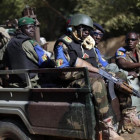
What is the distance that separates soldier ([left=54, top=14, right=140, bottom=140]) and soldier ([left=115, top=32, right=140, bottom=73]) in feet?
3.46

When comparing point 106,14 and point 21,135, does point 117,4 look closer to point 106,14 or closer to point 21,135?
point 106,14

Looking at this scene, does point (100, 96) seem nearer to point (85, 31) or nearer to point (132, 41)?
point (85, 31)

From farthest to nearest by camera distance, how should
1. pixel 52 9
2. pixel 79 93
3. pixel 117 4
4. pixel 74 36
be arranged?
pixel 52 9, pixel 117 4, pixel 74 36, pixel 79 93

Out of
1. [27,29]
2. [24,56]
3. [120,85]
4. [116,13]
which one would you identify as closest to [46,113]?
[120,85]

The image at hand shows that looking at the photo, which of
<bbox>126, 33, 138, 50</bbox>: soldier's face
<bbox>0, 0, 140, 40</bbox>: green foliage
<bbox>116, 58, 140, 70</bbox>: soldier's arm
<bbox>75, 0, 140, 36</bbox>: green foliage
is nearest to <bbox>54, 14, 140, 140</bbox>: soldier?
<bbox>116, 58, 140, 70</bbox>: soldier's arm

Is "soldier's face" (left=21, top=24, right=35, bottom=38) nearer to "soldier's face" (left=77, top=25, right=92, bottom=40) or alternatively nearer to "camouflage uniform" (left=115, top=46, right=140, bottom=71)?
"soldier's face" (left=77, top=25, right=92, bottom=40)

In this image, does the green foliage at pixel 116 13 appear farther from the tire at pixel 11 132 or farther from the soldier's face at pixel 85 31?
the tire at pixel 11 132

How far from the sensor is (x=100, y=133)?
3039 mm

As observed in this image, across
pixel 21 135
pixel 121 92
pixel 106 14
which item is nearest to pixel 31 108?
pixel 21 135

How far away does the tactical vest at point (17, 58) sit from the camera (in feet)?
12.6

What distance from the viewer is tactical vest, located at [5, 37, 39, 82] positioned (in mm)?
3835

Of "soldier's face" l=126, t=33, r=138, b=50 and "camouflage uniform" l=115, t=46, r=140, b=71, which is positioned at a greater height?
"soldier's face" l=126, t=33, r=138, b=50

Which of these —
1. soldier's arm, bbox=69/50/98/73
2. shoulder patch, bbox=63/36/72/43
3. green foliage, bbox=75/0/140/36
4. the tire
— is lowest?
the tire

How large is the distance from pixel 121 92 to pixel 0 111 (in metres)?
1.50
